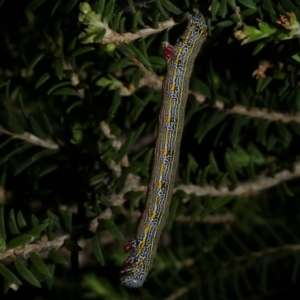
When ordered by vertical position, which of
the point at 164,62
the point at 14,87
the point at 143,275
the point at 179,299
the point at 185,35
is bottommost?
the point at 179,299

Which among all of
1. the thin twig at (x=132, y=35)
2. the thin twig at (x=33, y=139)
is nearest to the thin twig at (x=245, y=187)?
the thin twig at (x=33, y=139)

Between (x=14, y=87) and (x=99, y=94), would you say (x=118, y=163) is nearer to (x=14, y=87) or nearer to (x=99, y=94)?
(x=99, y=94)

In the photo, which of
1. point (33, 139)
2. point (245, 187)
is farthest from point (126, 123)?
point (245, 187)

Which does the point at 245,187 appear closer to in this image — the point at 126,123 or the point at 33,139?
the point at 126,123

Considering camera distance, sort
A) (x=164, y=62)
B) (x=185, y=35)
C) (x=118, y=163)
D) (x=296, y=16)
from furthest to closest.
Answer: (x=118, y=163) → (x=164, y=62) → (x=185, y=35) → (x=296, y=16)

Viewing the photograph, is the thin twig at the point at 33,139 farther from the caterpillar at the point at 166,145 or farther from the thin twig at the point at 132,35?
the thin twig at the point at 132,35

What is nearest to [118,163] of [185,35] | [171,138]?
[171,138]
